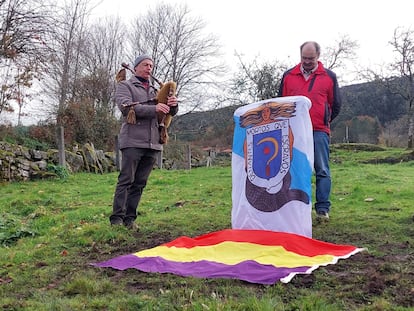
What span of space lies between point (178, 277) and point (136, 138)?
2079mm

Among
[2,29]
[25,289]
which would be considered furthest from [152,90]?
[2,29]

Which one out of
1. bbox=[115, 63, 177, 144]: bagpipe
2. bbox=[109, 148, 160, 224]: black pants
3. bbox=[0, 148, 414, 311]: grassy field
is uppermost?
bbox=[115, 63, 177, 144]: bagpipe

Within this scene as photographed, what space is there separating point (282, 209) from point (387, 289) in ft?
4.94

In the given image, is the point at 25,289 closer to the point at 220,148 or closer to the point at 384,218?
the point at 384,218

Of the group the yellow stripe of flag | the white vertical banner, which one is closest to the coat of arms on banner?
the white vertical banner

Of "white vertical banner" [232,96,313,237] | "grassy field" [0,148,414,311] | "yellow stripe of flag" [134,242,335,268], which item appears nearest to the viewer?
"grassy field" [0,148,414,311]

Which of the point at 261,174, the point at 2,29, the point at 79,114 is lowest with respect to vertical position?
the point at 261,174

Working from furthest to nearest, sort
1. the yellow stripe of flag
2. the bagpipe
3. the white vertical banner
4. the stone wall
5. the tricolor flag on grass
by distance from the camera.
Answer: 1. the stone wall
2. the bagpipe
3. the white vertical banner
4. the yellow stripe of flag
5. the tricolor flag on grass

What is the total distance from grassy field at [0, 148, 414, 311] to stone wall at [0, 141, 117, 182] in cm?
504

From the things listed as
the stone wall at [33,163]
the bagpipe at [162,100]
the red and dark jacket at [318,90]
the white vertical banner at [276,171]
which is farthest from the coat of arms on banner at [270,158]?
the stone wall at [33,163]

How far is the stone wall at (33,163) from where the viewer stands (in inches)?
478

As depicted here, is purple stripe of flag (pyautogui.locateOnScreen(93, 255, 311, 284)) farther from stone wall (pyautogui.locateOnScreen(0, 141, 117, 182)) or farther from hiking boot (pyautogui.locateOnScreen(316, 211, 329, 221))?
stone wall (pyautogui.locateOnScreen(0, 141, 117, 182))

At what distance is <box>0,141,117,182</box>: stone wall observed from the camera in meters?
12.1

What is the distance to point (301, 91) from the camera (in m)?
4.89
